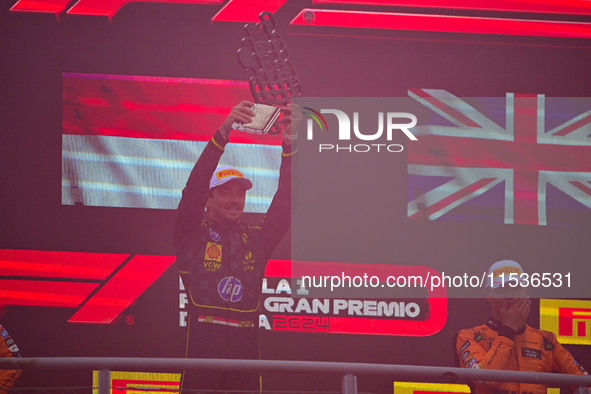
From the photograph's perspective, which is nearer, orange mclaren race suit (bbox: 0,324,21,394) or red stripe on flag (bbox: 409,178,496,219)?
orange mclaren race suit (bbox: 0,324,21,394)

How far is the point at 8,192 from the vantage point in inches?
Result: 138

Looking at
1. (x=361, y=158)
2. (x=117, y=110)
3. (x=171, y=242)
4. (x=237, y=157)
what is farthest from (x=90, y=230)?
(x=361, y=158)

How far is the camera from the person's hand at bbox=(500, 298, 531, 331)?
3324 mm

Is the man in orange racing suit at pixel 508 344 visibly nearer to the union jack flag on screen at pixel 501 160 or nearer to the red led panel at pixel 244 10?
the union jack flag on screen at pixel 501 160

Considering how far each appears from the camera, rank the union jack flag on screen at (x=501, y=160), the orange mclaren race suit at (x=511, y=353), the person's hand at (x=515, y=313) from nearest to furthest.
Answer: the orange mclaren race suit at (x=511, y=353), the person's hand at (x=515, y=313), the union jack flag on screen at (x=501, y=160)

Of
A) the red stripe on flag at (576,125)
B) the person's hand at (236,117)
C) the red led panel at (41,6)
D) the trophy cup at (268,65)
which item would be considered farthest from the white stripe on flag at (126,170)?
the red stripe on flag at (576,125)

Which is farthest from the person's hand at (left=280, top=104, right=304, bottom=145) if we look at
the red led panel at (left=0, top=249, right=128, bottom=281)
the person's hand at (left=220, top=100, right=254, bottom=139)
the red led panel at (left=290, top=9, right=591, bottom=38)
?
the red led panel at (left=0, top=249, right=128, bottom=281)

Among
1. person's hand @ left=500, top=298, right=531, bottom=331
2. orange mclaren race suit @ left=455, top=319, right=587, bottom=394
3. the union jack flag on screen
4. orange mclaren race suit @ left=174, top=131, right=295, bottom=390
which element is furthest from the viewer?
the union jack flag on screen

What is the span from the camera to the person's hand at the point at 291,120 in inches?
140

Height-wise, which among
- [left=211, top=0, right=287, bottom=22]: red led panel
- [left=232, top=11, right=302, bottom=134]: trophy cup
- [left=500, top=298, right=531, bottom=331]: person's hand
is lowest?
[left=500, top=298, right=531, bottom=331]: person's hand

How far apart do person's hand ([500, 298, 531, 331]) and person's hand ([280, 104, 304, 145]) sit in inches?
59.5

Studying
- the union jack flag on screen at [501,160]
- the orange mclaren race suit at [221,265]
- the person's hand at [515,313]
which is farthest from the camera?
the union jack flag on screen at [501,160]

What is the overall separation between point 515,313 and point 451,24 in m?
1.66

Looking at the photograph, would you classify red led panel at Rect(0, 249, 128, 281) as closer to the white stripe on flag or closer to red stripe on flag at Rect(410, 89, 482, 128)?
the white stripe on flag
